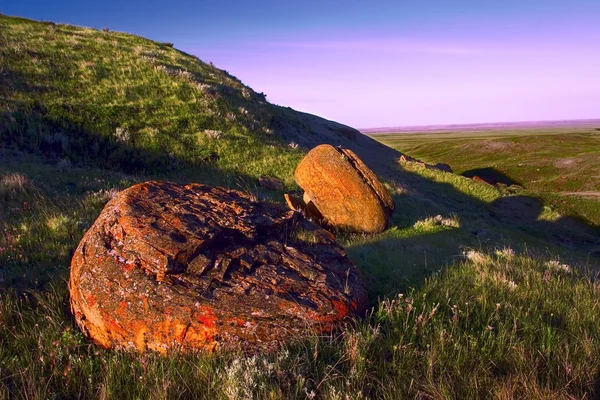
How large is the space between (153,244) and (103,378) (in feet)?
4.71

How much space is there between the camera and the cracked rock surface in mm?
3840

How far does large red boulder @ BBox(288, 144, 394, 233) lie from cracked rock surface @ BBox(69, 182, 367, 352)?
22.9 ft

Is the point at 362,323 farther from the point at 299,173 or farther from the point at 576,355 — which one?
the point at 299,173

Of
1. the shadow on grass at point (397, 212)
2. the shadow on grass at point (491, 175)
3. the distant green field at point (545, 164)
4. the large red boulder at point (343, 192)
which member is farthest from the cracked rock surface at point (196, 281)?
the shadow on grass at point (491, 175)

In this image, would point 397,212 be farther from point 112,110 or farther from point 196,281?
point 112,110

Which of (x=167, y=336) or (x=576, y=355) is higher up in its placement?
(x=167, y=336)

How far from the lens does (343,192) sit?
41.2ft

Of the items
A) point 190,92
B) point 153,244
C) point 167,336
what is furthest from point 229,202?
point 190,92

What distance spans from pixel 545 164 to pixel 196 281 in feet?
164

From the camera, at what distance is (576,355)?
154 inches

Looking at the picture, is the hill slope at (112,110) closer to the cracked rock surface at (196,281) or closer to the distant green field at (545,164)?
the cracked rock surface at (196,281)

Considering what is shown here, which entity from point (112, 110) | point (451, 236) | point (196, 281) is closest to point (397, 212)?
point (451, 236)

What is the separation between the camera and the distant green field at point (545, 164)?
28.4 meters

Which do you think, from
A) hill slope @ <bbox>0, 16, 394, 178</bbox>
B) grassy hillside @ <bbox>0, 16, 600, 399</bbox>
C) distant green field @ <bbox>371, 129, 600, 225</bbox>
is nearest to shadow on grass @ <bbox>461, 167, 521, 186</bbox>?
distant green field @ <bbox>371, 129, 600, 225</bbox>
